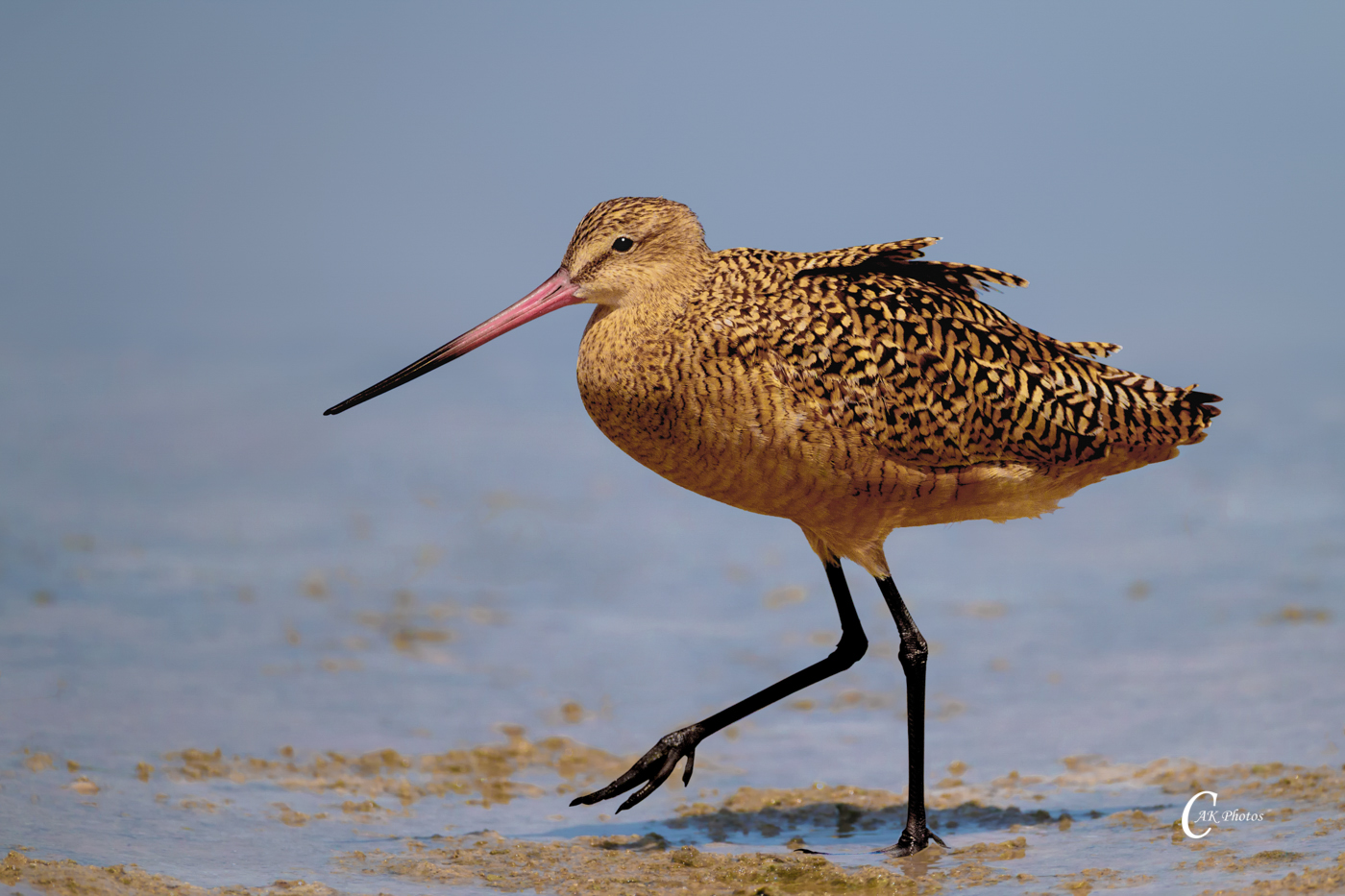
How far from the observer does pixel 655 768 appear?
6.52 m

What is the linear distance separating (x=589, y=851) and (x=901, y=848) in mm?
1286

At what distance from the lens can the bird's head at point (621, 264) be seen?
241 inches

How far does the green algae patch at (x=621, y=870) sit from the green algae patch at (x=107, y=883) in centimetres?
45

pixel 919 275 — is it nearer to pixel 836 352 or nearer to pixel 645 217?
pixel 836 352

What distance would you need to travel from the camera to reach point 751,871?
5938 millimetres

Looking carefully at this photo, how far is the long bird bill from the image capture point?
6199 mm

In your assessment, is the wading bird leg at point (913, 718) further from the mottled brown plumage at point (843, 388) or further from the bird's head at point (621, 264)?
the bird's head at point (621, 264)

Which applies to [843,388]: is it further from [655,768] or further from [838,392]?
[655,768]

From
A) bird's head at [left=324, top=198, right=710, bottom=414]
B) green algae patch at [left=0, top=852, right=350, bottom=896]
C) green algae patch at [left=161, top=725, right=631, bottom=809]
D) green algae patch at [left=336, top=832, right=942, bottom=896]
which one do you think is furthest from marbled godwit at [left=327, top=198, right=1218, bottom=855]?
green algae patch at [left=0, top=852, right=350, bottom=896]

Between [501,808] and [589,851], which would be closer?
[589,851]

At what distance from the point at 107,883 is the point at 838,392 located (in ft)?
10.5

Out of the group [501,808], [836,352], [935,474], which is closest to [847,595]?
[935,474]

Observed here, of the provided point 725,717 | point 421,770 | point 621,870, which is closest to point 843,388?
point 725,717

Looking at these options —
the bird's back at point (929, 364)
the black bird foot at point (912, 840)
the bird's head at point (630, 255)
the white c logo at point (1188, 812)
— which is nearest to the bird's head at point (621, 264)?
the bird's head at point (630, 255)
